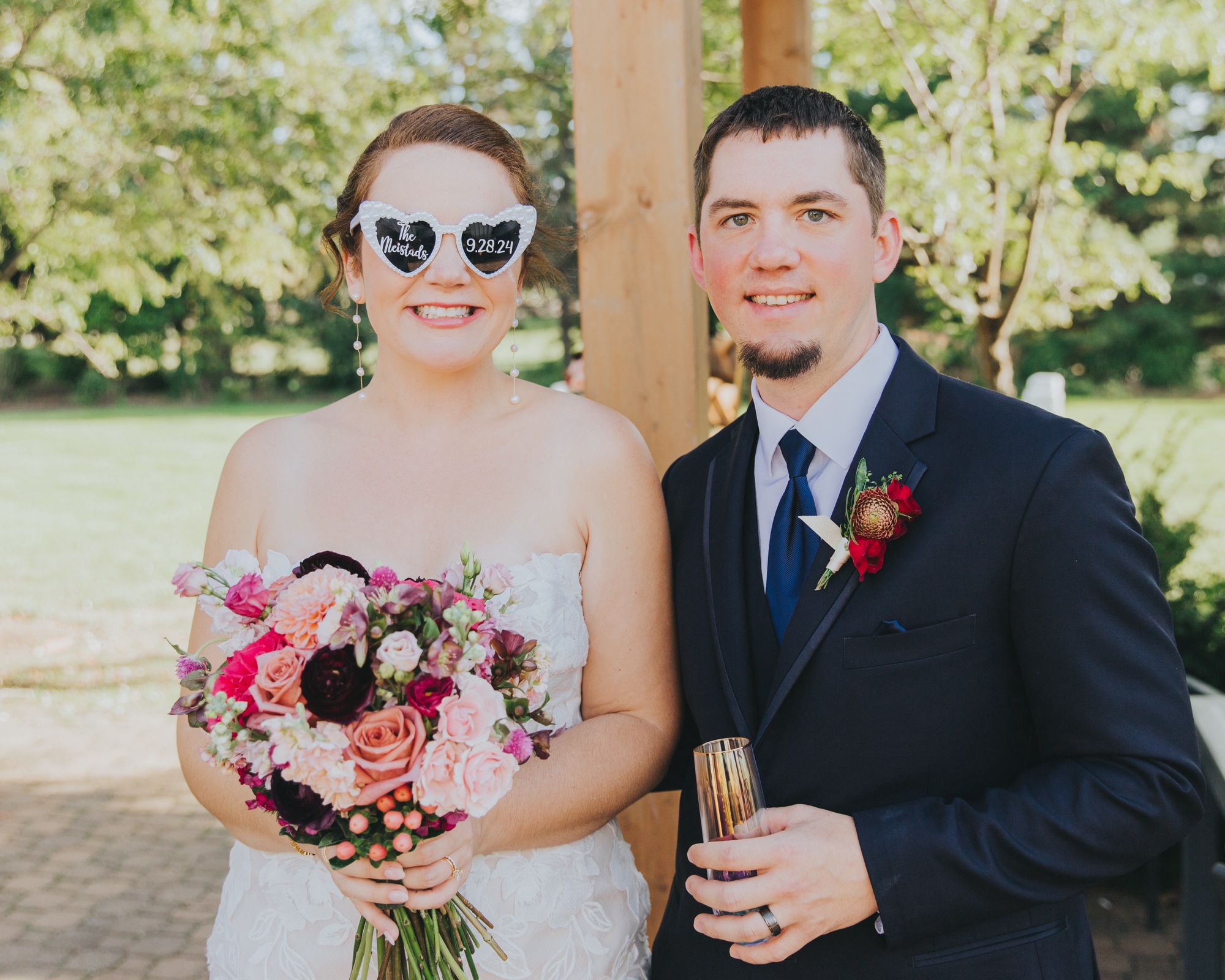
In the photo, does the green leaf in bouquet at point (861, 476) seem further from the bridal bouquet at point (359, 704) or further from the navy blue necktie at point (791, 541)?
the bridal bouquet at point (359, 704)

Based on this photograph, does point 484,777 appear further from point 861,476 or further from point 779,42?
point 779,42

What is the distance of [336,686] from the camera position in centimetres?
182

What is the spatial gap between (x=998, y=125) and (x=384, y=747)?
26.9 feet

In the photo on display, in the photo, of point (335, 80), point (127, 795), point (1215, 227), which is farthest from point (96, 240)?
point (1215, 227)

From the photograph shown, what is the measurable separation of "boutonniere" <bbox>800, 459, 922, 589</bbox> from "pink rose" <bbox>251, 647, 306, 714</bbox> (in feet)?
3.24

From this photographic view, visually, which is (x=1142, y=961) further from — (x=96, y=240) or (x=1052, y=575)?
(x=96, y=240)

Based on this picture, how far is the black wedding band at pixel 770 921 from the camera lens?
1.91m

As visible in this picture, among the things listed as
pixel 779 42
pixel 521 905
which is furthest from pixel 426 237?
pixel 779 42

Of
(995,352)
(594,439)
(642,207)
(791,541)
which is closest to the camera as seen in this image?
(791,541)

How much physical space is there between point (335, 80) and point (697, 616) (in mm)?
11611

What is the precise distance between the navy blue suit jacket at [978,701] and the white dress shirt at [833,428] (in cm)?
8

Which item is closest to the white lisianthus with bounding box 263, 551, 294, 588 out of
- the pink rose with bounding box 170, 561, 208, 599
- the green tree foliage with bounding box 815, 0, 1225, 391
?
the pink rose with bounding box 170, 561, 208, 599

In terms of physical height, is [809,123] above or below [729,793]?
above

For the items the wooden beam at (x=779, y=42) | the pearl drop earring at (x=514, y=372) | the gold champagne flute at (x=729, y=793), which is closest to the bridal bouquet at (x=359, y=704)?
the gold champagne flute at (x=729, y=793)
